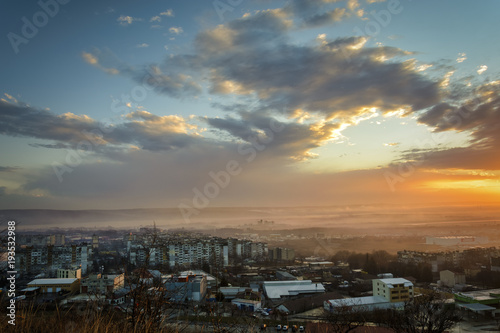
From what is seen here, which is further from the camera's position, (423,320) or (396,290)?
(396,290)

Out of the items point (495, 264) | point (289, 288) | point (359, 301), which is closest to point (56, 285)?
point (289, 288)

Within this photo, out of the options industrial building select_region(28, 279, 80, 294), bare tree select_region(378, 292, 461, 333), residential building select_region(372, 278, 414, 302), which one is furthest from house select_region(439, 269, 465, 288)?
industrial building select_region(28, 279, 80, 294)

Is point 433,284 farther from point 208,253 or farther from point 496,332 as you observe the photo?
point 208,253

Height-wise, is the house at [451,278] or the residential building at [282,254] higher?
the house at [451,278]

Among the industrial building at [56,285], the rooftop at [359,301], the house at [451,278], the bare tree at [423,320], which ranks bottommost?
the house at [451,278]

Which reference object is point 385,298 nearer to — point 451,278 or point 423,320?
point 423,320

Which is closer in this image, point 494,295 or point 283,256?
point 494,295

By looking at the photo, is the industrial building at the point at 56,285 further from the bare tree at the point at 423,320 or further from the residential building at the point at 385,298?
the bare tree at the point at 423,320

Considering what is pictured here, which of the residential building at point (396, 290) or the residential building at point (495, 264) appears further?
the residential building at point (495, 264)

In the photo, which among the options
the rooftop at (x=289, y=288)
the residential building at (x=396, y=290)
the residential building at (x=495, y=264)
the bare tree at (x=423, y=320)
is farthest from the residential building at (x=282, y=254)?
the bare tree at (x=423, y=320)

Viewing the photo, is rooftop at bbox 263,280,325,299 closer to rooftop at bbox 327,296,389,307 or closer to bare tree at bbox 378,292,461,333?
rooftop at bbox 327,296,389,307

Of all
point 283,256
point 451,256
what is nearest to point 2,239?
point 451,256
